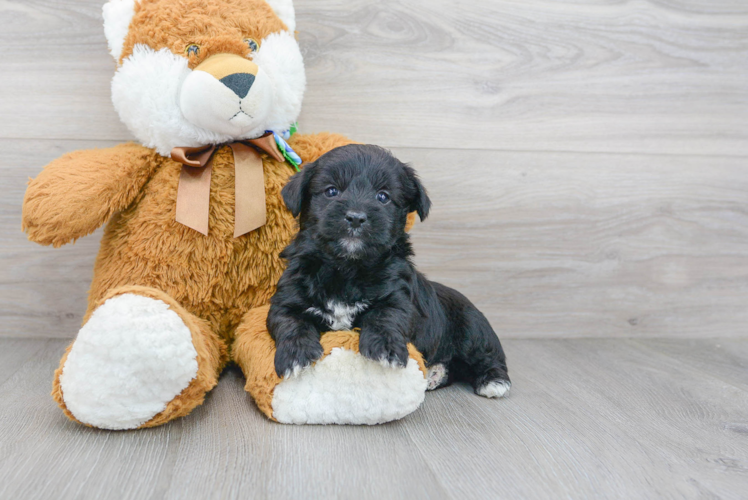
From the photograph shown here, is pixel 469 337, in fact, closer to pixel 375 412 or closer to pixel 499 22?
pixel 375 412

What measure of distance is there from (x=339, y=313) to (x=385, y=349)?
0.18 metres

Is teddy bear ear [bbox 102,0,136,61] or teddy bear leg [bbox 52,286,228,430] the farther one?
teddy bear ear [bbox 102,0,136,61]

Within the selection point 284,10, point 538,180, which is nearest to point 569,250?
point 538,180

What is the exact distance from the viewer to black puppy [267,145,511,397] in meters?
1.22

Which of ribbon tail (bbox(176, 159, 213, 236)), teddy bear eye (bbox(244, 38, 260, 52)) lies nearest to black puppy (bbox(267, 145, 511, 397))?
ribbon tail (bbox(176, 159, 213, 236))

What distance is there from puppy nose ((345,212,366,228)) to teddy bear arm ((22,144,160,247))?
0.65m

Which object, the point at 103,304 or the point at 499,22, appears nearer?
the point at 103,304

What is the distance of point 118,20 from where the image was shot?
4.74ft

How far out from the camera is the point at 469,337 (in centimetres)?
152

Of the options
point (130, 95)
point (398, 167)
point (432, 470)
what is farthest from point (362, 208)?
point (130, 95)

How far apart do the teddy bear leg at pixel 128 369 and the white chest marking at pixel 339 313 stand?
302 mm

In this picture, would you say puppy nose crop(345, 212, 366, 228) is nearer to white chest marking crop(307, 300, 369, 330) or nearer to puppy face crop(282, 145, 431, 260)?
puppy face crop(282, 145, 431, 260)

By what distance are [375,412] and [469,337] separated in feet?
1.32

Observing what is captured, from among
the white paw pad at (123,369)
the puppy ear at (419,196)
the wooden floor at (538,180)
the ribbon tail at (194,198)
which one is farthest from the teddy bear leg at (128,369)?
the puppy ear at (419,196)
